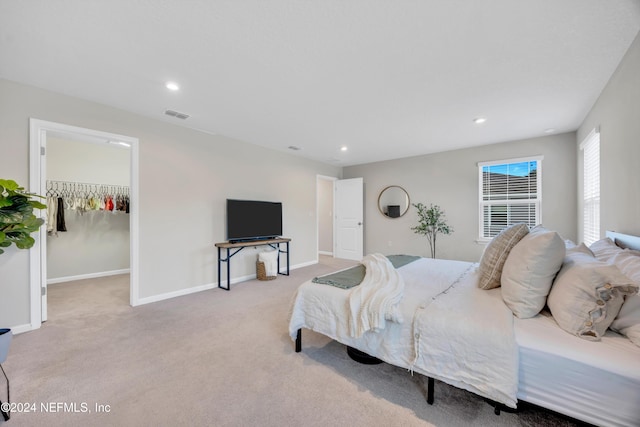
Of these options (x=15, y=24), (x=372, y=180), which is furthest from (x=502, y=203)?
(x=15, y=24)

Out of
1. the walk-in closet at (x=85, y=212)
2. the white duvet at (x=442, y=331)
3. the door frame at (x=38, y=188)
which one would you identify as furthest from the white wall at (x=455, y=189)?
the door frame at (x=38, y=188)

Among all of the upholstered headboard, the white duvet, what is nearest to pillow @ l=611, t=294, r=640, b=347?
the white duvet

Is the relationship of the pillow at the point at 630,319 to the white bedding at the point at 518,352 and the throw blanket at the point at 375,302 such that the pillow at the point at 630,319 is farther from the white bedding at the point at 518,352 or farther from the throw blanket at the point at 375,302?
the throw blanket at the point at 375,302

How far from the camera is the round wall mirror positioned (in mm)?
5715

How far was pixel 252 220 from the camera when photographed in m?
4.39

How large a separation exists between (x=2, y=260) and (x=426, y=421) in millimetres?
3836

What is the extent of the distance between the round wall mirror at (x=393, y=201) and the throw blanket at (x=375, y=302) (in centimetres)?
392

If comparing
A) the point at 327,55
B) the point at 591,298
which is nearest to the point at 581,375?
the point at 591,298

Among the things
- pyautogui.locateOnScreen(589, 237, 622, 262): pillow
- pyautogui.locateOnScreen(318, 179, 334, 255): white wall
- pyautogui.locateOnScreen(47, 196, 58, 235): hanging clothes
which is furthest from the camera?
pyautogui.locateOnScreen(318, 179, 334, 255): white wall

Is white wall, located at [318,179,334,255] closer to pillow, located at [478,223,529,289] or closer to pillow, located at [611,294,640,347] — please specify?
pillow, located at [478,223,529,289]

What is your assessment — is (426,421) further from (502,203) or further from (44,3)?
(502,203)

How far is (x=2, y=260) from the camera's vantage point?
2.41 metres

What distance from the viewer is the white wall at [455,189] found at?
407 cm

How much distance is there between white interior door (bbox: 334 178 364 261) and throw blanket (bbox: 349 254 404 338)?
4.19 m
